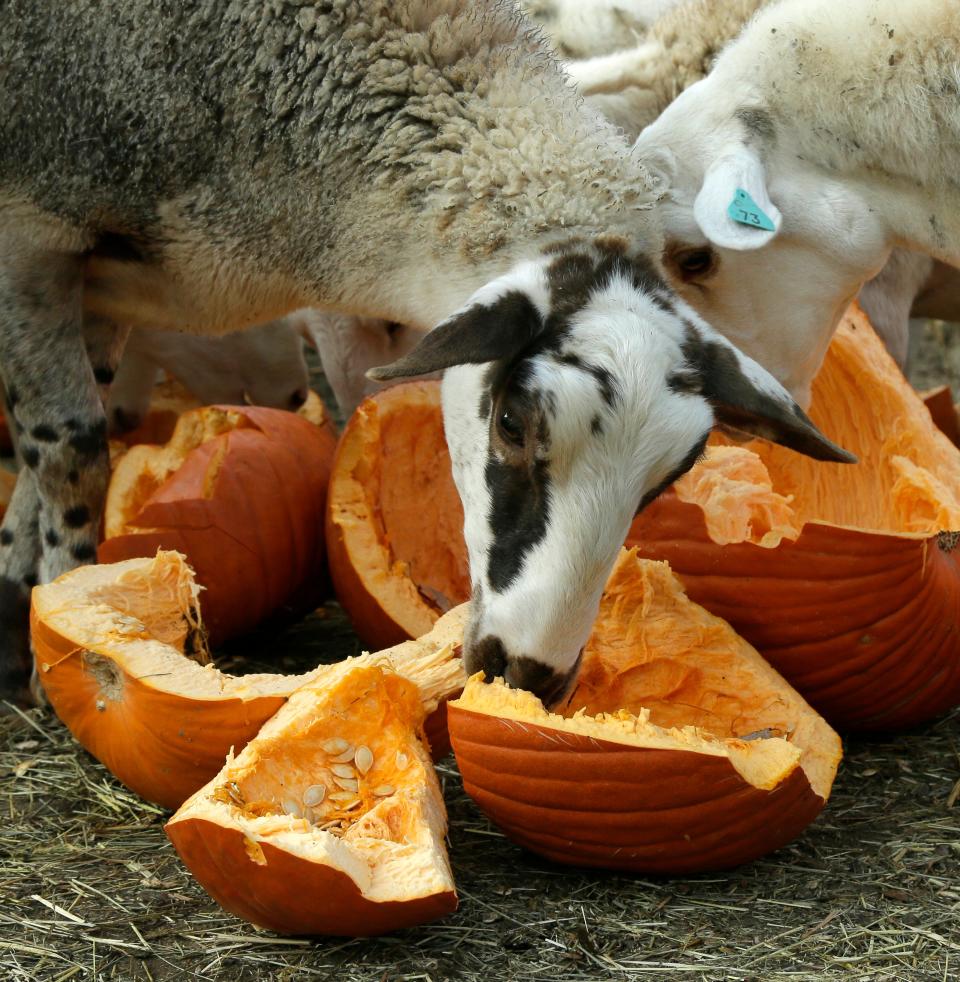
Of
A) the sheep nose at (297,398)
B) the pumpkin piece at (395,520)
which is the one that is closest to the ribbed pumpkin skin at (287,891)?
the pumpkin piece at (395,520)

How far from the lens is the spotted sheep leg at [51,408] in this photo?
389 centimetres

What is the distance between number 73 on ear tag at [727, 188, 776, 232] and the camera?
3.86m

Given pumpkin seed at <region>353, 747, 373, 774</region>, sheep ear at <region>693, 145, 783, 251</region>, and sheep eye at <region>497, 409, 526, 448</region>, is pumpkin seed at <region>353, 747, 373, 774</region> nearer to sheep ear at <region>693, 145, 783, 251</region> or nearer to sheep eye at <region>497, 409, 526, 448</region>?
sheep eye at <region>497, 409, 526, 448</region>

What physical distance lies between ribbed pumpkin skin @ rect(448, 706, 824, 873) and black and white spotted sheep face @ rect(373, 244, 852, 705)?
290 mm

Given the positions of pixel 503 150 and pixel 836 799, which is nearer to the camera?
pixel 836 799

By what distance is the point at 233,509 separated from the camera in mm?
4238

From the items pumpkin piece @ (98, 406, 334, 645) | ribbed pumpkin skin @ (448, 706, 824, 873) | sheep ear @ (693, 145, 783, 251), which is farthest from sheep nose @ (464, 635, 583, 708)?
sheep ear @ (693, 145, 783, 251)

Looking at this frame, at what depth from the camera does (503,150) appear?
12.0 ft

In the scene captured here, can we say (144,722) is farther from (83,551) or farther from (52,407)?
(52,407)

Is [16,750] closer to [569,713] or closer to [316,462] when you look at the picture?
[316,462]

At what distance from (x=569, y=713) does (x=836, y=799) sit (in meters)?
0.78

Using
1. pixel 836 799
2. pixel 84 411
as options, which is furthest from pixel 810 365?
pixel 84 411

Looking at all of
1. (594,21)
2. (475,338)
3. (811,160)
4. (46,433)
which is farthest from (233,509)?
(594,21)

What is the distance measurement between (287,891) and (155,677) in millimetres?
820
